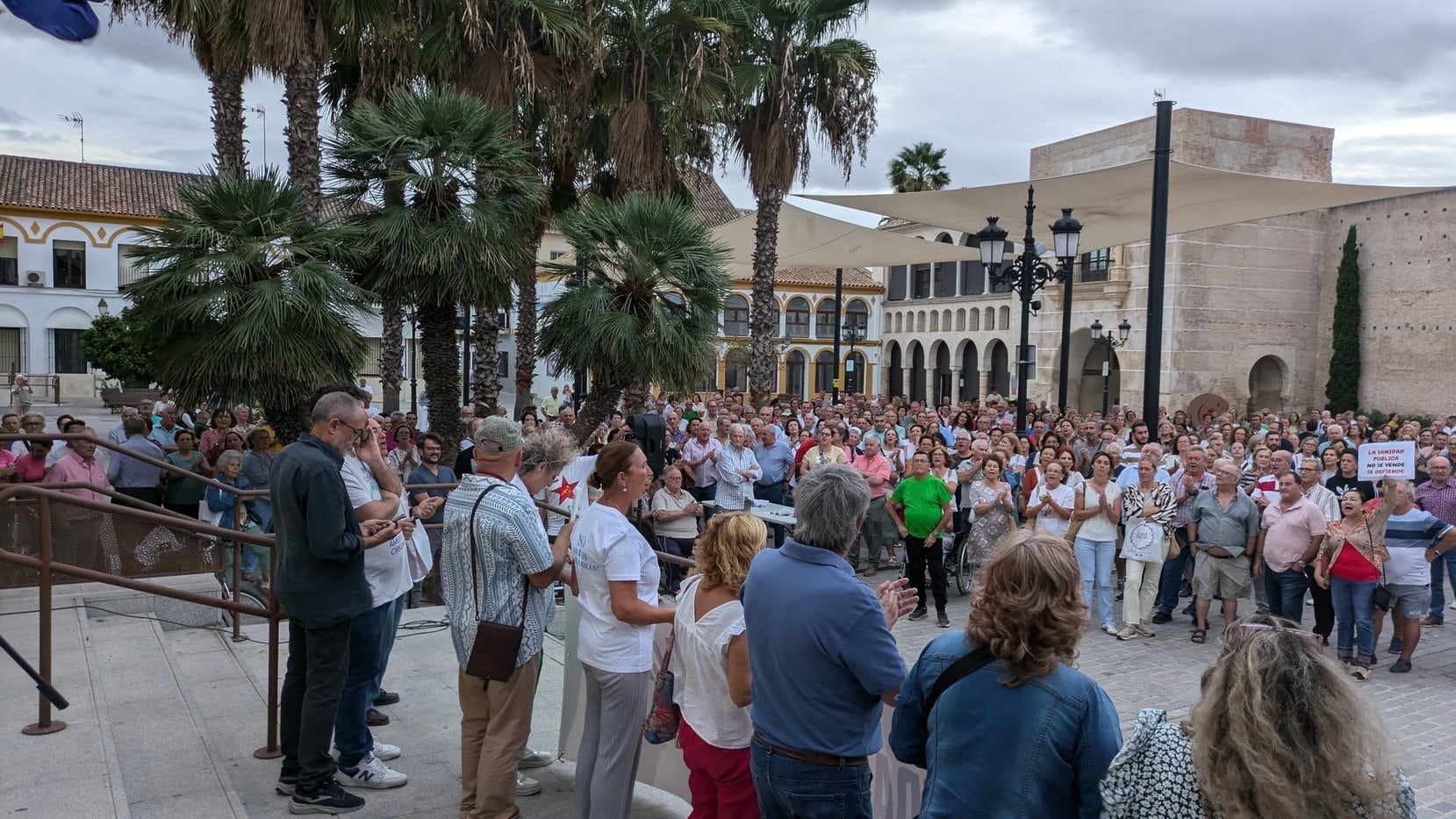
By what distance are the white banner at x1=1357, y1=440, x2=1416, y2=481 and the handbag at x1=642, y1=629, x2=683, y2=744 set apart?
23.4 ft

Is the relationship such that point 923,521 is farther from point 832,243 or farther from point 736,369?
point 736,369

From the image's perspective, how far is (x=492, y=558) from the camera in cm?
377

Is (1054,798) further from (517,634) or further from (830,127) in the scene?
(830,127)

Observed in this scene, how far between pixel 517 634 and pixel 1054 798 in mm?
2199

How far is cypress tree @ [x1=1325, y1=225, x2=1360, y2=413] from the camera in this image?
30.8 metres

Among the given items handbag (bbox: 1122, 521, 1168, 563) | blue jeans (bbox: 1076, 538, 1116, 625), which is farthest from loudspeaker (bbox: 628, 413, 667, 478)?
handbag (bbox: 1122, 521, 1168, 563)

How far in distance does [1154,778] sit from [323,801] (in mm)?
3370

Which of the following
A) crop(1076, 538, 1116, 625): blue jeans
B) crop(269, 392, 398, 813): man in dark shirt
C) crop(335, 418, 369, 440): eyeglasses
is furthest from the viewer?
crop(1076, 538, 1116, 625): blue jeans

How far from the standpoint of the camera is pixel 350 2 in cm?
982

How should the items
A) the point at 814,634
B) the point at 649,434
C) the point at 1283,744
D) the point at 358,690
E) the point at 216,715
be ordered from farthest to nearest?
the point at 649,434 < the point at 216,715 < the point at 358,690 < the point at 814,634 < the point at 1283,744

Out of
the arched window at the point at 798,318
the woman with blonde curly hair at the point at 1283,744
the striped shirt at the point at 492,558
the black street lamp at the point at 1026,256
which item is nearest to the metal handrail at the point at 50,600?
the striped shirt at the point at 492,558

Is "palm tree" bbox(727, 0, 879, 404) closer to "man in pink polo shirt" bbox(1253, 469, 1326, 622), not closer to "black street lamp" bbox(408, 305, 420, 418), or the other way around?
"black street lamp" bbox(408, 305, 420, 418)

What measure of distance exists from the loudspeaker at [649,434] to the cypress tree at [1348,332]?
3107 cm

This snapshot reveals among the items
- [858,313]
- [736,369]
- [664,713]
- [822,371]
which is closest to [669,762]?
[664,713]
